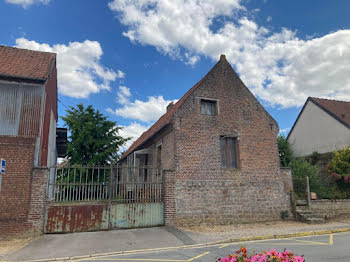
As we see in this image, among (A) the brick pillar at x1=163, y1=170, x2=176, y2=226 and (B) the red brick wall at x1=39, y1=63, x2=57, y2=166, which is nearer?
(A) the brick pillar at x1=163, y1=170, x2=176, y2=226

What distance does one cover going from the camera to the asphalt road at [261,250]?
6242mm

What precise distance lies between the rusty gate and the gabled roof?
17399 mm

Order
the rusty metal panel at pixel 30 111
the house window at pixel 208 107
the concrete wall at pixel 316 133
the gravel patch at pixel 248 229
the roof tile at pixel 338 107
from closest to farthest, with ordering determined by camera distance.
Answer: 1. the gravel patch at pixel 248 229
2. the rusty metal panel at pixel 30 111
3. the house window at pixel 208 107
4. the concrete wall at pixel 316 133
5. the roof tile at pixel 338 107

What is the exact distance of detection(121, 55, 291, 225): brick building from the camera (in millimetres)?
10930

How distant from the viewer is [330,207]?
13.1 meters

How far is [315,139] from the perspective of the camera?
22.3 meters

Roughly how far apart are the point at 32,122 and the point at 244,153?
9726 mm

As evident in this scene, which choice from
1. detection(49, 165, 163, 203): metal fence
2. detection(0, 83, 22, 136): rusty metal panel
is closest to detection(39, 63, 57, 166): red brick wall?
detection(0, 83, 22, 136): rusty metal panel

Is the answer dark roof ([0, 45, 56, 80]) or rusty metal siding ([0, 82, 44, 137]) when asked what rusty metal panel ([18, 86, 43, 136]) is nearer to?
rusty metal siding ([0, 82, 44, 137])

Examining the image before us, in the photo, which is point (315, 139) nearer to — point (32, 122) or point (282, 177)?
point (282, 177)

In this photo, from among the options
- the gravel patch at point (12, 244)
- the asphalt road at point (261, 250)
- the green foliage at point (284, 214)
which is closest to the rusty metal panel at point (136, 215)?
the gravel patch at point (12, 244)

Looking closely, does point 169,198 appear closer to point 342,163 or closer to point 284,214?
point 284,214

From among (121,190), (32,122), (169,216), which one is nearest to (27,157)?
(32,122)

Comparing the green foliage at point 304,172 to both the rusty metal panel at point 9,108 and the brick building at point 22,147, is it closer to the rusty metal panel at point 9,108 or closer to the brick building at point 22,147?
the brick building at point 22,147
